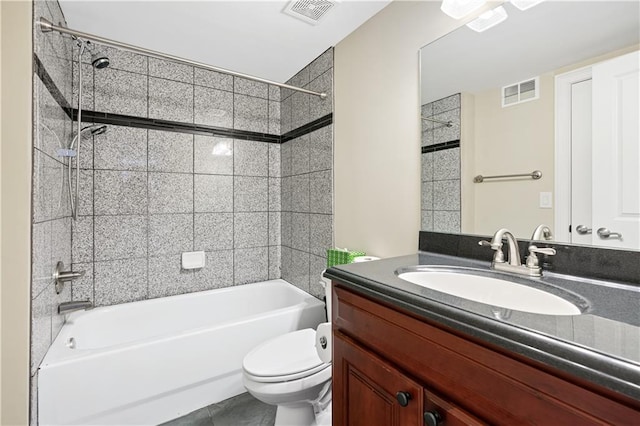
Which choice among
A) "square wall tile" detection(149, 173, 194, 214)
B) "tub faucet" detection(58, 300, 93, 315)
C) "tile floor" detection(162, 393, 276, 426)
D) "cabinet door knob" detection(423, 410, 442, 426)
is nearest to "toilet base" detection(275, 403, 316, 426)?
"tile floor" detection(162, 393, 276, 426)

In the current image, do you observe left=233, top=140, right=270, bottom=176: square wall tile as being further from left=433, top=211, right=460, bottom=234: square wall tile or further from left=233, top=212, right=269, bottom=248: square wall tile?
left=433, top=211, right=460, bottom=234: square wall tile

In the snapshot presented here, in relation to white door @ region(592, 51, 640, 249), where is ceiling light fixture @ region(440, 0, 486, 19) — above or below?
above

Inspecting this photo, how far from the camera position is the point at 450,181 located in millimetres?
1446

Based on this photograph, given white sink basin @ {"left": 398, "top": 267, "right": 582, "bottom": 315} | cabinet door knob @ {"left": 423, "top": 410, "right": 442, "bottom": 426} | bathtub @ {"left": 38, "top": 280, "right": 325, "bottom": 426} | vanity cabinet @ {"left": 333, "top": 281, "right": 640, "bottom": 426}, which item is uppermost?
white sink basin @ {"left": 398, "top": 267, "right": 582, "bottom": 315}

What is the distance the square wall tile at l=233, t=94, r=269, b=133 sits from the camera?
2678mm

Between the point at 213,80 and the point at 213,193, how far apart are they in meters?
0.94

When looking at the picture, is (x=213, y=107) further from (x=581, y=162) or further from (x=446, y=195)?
(x=581, y=162)

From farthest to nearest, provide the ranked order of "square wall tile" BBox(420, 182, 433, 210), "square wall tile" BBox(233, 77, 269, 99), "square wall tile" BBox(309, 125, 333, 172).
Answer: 1. "square wall tile" BBox(233, 77, 269, 99)
2. "square wall tile" BBox(309, 125, 333, 172)
3. "square wall tile" BBox(420, 182, 433, 210)

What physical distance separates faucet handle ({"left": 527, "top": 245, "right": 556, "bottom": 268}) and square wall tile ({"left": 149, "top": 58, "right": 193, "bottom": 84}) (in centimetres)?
255

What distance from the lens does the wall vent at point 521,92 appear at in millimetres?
1134

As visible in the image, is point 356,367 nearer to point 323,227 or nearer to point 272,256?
point 323,227

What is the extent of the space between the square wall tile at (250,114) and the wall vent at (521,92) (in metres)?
2.04

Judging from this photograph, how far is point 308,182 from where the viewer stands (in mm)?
2490

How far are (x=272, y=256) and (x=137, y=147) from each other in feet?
4.62
